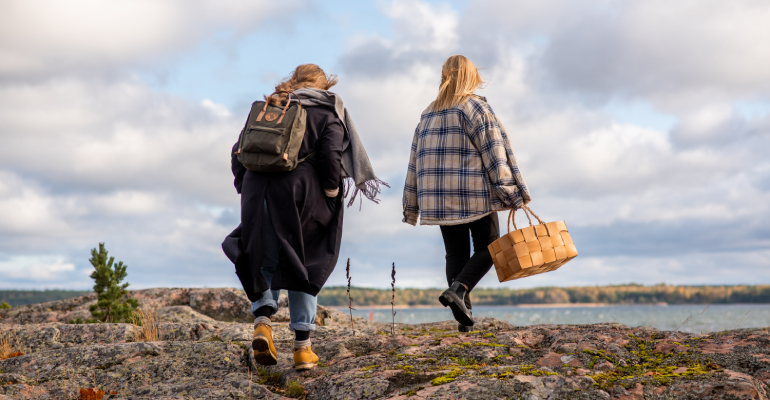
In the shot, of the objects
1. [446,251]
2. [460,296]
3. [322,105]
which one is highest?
[322,105]

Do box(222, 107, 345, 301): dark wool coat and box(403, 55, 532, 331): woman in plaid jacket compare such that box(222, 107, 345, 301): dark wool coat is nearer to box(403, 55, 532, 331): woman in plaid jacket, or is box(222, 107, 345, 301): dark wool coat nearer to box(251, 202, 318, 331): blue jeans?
box(251, 202, 318, 331): blue jeans

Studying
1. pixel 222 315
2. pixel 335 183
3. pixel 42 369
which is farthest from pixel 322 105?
pixel 222 315

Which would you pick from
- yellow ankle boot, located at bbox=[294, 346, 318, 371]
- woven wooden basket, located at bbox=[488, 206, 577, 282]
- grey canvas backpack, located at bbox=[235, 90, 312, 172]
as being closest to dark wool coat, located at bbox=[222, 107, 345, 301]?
grey canvas backpack, located at bbox=[235, 90, 312, 172]

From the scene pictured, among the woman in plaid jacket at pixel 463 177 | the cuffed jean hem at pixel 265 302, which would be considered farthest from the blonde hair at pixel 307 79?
the cuffed jean hem at pixel 265 302

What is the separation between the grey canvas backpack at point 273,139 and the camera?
434 cm

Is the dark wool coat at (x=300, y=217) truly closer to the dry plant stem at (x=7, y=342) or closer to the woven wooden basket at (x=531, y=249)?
the woven wooden basket at (x=531, y=249)

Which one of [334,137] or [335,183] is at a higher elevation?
[334,137]

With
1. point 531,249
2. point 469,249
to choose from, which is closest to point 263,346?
point 469,249

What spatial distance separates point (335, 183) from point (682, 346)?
11.1 feet

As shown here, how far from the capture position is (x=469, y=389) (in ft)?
11.0

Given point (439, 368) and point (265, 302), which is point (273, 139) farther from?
point (439, 368)

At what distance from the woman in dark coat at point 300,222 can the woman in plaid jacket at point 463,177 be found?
0.98m

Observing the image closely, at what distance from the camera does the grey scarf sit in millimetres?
4812

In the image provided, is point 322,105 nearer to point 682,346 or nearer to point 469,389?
point 469,389
